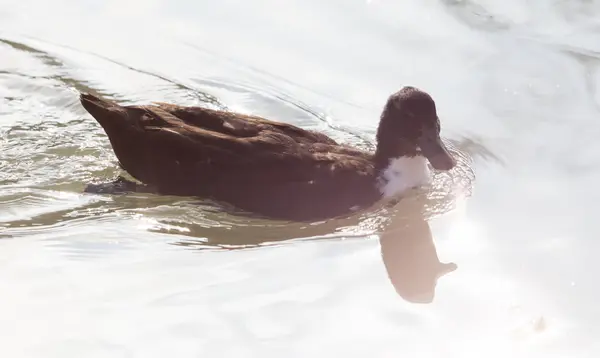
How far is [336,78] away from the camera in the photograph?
256 inches

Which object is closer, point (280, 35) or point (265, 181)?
point (265, 181)

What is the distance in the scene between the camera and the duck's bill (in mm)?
5004

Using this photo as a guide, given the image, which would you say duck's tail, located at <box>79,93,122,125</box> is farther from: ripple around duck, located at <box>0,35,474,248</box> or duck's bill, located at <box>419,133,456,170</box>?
duck's bill, located at <box>419,133,456,170</box>

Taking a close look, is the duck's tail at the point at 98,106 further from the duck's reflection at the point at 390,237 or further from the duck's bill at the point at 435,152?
the duck's bill at the point at 435,152

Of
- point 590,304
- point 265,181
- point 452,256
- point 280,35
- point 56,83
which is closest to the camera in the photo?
point 590,304

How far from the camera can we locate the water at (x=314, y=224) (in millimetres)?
3619

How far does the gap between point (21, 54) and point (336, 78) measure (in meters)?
2.71

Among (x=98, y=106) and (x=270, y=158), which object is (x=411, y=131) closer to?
(x=270, y=158)

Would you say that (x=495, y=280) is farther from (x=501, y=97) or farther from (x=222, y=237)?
(x=501, y=97)

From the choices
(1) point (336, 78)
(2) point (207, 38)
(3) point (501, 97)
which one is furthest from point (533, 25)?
(2) point (207, 38)

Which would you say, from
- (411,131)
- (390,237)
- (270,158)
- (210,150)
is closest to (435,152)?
(411,131)

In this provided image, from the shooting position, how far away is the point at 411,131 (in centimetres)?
506

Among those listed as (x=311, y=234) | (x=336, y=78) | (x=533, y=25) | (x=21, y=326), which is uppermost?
(x=533, y=25)

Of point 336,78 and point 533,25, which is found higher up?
point 533,25
